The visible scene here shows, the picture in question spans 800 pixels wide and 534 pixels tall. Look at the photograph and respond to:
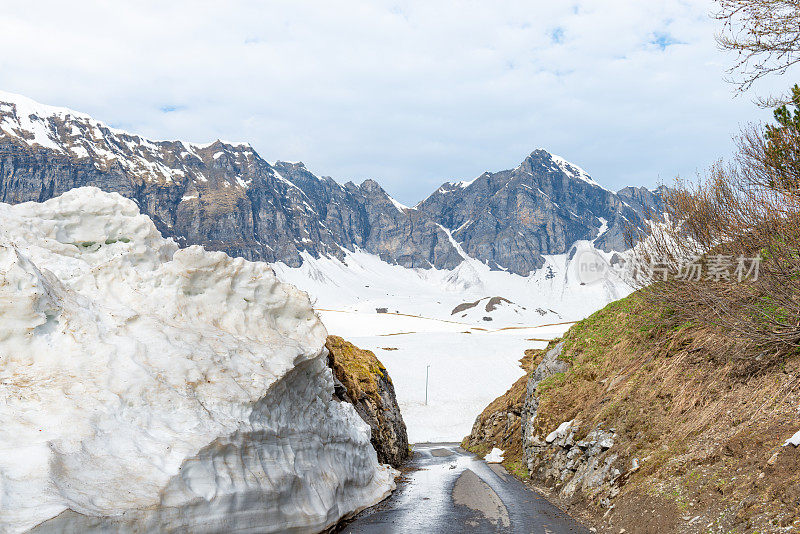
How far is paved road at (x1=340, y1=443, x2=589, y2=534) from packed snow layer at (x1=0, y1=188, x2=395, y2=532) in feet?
4.16

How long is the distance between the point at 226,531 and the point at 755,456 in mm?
9995

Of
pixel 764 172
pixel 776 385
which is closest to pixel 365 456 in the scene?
pixel 776 385

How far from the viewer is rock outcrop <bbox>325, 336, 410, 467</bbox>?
22.3 m

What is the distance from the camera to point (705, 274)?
15047 millimetres

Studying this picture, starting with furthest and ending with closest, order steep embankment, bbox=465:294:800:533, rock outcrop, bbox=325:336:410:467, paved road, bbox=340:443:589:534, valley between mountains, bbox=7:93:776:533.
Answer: rock outcrop, bbox=325:336:410:467
paved road, bbox=340:443:589:534
steep embankment, bbox=465:294:800:533
valley between mountains, bbox=7:93:776:533

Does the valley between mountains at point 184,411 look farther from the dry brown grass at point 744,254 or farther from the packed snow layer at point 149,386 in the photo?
the dry brown grass at point 744,254

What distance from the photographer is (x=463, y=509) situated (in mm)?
14680

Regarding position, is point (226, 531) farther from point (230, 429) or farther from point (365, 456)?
point (365, 456)

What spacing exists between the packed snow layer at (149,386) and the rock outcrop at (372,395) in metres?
7.64

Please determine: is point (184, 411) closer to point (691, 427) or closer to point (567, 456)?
point (691, 427)

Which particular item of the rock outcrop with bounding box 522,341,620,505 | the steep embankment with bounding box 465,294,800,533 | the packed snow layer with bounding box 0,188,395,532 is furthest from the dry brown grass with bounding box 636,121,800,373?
the packed snow layer with bounding box 0,188,395,532

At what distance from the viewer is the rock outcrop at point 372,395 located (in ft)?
73.3

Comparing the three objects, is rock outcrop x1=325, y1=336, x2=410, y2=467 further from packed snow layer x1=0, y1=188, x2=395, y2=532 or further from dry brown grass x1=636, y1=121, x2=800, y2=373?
dry brown grass x1=636, y1=121, x2=800, y2=373

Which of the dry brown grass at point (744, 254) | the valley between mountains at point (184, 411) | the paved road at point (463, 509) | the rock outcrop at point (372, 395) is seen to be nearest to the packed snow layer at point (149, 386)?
the valley between mountains at point (184, 411)
